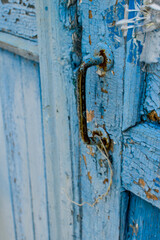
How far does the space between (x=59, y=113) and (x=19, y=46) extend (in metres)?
0.26

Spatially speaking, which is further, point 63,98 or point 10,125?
point 10,125

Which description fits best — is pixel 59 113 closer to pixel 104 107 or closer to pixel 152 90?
pixel 104 107

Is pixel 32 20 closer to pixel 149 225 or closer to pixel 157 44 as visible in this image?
pixel 157 44

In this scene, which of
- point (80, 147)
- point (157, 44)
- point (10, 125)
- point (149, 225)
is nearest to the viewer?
point (157, 44)

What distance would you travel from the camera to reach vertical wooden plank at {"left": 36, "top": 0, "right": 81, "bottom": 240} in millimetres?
592

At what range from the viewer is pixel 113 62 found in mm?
476

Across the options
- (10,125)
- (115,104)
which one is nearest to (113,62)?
(115,104)

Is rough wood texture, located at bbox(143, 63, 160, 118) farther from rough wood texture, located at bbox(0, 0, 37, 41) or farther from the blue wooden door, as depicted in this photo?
rough wood texture, located at bbox(0, 0, 37, 41)

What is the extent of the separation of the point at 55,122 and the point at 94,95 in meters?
0.20

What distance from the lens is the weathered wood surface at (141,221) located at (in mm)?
516

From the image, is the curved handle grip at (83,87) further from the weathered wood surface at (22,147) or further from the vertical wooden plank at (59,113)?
the weathered wood surface at (22,147)

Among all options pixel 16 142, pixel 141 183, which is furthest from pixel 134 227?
pixel 16 142

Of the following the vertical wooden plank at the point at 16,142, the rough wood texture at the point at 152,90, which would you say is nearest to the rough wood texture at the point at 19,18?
the vertical wooden plank at the point at 16,142

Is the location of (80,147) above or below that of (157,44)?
below
